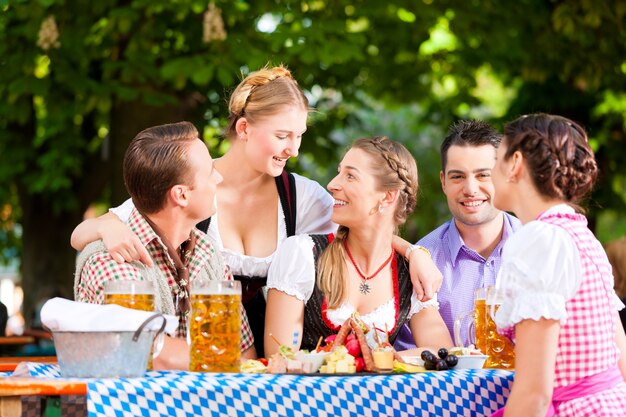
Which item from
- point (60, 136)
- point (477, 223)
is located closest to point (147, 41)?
point (60, 136)

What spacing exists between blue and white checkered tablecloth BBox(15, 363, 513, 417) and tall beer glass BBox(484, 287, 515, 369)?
1.05 feet

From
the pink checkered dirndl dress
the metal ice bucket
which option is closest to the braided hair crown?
the pink checkered dirndl dress

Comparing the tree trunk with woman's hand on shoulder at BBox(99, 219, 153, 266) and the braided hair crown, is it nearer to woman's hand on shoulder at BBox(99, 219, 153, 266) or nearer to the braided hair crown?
the braided hair crown

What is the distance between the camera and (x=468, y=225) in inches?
164

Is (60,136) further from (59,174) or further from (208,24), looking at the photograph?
(208,24)

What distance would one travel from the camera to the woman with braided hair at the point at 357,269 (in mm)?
3545

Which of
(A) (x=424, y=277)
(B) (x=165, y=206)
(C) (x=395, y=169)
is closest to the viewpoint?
(B) (x=165, y=206)

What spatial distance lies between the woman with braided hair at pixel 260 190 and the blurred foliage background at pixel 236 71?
2.64 meters

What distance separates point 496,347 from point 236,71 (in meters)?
4.42

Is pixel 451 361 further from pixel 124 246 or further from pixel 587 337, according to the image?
pixel 124 246

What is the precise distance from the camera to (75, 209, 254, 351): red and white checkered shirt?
3119 mm

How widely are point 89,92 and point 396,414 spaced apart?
19.8ft

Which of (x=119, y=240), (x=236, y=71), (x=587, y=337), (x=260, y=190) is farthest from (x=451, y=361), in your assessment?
(x=236, y=71)

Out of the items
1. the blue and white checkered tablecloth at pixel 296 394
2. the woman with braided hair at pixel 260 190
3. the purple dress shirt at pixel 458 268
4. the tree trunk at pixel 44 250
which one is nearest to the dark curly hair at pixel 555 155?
the blue and white checkered tablecloth at pixel 296 394
